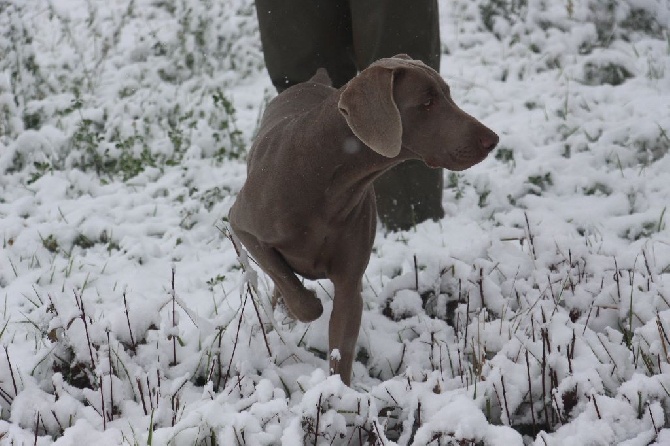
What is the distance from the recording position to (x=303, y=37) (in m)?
3.62

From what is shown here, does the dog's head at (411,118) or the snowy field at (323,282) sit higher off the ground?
the dog's head at (411,118)

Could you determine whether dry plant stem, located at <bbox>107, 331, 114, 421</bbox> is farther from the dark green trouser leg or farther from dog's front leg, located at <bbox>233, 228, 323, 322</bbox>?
the dark green trouser leg

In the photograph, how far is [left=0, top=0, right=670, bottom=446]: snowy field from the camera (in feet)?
7.09

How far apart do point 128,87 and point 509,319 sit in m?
4.35

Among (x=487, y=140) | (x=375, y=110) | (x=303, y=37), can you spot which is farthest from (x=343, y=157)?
(x=303, y=37)

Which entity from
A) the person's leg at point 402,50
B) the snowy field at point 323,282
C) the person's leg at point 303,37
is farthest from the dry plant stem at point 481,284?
the person's leg at point 303,37

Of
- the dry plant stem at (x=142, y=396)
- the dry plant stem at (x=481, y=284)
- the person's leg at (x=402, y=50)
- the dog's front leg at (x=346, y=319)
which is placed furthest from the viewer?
the person's leg at (x=402, y=50)

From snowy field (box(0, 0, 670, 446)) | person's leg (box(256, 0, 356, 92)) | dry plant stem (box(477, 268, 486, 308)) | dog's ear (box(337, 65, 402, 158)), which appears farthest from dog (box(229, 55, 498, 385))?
person's leg (box(256, 0, 356, 92))

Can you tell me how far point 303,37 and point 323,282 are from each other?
3.62 ft

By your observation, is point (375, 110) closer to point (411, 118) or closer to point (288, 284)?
point (411, 118)

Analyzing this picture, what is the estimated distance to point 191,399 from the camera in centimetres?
248

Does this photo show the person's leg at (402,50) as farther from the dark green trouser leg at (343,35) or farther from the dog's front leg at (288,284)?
the dog's front leg at (288,284)

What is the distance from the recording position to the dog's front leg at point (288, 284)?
2.74 metres

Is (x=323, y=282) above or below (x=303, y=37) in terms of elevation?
below
